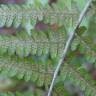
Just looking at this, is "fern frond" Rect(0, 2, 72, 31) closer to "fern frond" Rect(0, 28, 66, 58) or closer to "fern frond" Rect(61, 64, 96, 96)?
"fern frond" Rect(0, 28, 66, 58)

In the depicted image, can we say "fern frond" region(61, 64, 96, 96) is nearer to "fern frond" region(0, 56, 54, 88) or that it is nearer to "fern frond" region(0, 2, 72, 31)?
"fern frond" region(0, 56, 54, 88)

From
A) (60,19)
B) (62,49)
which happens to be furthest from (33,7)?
(62,49)

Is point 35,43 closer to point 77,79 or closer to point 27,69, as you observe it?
point 27,69

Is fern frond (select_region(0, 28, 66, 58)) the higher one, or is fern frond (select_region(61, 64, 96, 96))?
fern frond (select_region(0, 28, 66, 58))

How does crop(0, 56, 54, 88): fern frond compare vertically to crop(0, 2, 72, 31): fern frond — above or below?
below

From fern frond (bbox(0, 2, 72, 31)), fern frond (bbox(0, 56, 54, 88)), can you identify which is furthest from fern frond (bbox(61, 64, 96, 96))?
fern frond (bbox(0, 2, 72, 31))

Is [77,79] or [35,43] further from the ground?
[35,43]

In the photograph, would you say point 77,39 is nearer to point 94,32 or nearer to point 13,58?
point 13,58

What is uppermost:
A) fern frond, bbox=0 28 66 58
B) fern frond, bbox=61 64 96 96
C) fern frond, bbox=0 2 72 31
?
fern frond, bbox=0 2 72 31

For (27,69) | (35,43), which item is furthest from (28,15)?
(27,69)

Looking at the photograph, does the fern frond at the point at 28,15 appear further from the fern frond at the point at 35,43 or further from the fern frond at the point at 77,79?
the fern frond at the point at 77,79

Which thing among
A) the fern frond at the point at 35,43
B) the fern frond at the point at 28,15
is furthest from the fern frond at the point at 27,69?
the fern frond at the point at 28,15

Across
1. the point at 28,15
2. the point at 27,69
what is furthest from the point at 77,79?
the point at 28,15
